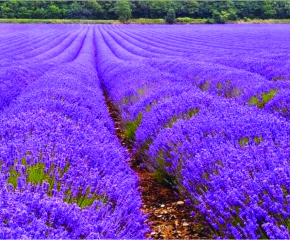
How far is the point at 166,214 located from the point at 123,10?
152 feet

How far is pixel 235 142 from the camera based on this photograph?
2760 mm

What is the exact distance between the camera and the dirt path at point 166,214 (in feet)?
8.90

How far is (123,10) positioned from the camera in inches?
1870

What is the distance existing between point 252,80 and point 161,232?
11.3ft

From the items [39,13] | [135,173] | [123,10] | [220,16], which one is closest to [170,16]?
[123,10]

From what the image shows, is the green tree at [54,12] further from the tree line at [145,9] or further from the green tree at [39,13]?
the green tree at [39,13]

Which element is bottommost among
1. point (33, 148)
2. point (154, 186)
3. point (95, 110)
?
point (154, 186)

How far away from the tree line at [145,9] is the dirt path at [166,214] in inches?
1743

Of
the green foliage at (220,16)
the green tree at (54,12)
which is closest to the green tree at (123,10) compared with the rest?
the green tree at (54,12)

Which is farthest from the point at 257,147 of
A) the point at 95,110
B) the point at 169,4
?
the point at 169,4

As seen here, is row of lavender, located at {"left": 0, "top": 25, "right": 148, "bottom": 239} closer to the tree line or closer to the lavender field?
the lavender field

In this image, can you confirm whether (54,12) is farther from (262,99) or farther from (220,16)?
(262,99)

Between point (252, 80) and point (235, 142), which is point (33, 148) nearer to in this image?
point (235, 142)

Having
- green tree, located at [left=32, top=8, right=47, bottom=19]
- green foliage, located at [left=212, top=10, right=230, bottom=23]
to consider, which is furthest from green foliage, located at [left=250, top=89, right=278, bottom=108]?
green tree, located at [left=32, top=8, right=47, bottom=19]
